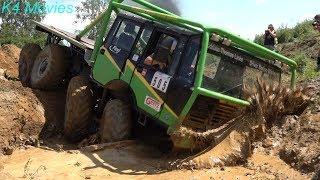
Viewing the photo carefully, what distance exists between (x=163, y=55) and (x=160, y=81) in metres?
0.45

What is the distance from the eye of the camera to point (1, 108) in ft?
29.0

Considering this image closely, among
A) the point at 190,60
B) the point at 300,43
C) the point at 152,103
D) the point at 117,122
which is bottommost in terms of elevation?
the point at 117,122

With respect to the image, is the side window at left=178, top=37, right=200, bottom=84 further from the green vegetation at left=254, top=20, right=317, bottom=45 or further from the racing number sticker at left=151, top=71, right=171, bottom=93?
the green vegetation at left=254, top=20, right=317, bottom=45

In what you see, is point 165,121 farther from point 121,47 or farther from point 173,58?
point 121,47

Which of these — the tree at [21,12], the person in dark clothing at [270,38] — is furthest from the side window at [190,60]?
the tree at [21,12]

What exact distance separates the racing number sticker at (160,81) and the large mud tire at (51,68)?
3.56 metres

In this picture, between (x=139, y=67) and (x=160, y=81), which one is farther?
(x=139, y=67)

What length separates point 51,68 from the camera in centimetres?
1056

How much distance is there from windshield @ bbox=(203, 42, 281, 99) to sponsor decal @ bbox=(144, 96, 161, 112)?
2.55 ft

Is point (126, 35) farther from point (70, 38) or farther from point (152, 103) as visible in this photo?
point (70, 38)

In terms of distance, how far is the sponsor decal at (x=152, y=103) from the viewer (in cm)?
758

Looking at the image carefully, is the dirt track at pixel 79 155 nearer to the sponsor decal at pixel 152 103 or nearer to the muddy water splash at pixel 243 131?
the muddy water splash at pixel 243 131

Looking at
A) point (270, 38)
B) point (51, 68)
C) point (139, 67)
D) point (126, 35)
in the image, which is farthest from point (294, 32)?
point (139, 67)

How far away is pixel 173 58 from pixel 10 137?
3.16 m
